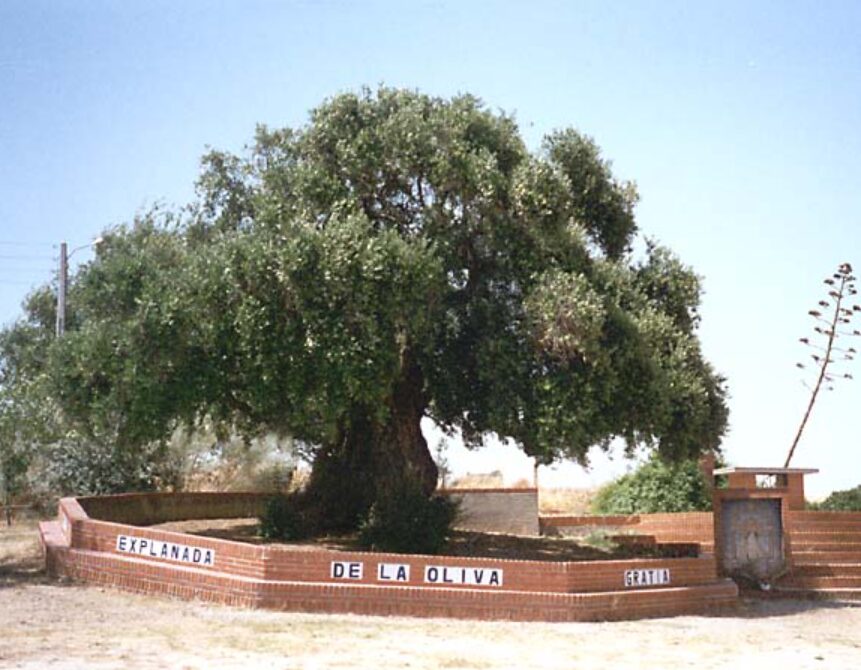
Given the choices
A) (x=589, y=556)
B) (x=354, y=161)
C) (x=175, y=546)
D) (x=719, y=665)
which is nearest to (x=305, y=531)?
(x=175, y=546)

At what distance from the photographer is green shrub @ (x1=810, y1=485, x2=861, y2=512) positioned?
30031 millimetres

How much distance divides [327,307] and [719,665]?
319 inches

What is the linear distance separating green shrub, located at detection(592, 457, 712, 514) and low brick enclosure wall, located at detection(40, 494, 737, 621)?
40.9 feet

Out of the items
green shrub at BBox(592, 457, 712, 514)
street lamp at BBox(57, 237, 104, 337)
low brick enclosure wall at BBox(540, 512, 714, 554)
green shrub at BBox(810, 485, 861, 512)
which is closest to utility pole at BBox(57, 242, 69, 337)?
street lamp at BBox(57, 237, 104, 337)

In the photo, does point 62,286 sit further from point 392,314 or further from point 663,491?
point 663,491

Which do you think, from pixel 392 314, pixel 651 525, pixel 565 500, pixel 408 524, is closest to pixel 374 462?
pixel 408 524

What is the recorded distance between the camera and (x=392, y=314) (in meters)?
18.0

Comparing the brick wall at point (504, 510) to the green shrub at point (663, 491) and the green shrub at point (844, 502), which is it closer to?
the green shrub at point (663, 491)

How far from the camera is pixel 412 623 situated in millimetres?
15789

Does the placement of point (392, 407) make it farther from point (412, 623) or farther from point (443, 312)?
point (412, 623)

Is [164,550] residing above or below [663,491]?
below

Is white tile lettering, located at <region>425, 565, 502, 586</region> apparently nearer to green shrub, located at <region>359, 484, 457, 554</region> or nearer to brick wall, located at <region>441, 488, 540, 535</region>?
green shrub, located at <region>359, 484, 457, 554</region>

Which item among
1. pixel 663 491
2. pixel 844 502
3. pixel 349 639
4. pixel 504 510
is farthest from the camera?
pixel 663 491

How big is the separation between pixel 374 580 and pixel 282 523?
4.80 metres
